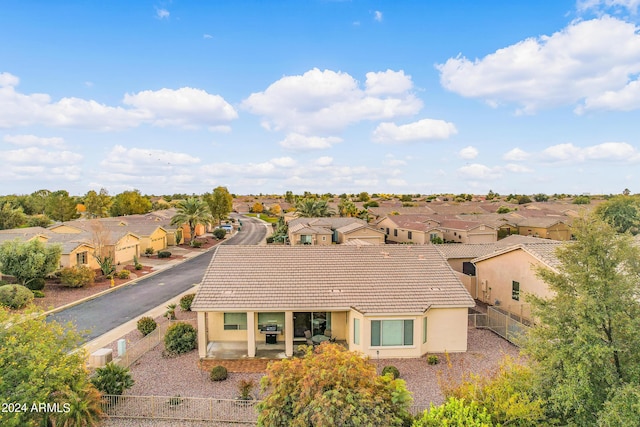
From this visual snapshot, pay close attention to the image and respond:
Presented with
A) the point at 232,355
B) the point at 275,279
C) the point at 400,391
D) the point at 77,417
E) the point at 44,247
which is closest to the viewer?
the point at 400,391

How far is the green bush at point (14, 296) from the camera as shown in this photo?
2894 cm

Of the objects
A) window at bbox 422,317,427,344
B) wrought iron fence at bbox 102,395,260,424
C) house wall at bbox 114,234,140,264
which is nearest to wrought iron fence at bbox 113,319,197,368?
wrought iron fence at bbox 102,395,260,424

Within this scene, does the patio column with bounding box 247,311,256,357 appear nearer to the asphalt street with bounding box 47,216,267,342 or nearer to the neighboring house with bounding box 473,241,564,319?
the asphalt street with bounding box 47,216,267,342

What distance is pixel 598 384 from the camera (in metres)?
11.0

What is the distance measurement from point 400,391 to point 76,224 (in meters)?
62.8

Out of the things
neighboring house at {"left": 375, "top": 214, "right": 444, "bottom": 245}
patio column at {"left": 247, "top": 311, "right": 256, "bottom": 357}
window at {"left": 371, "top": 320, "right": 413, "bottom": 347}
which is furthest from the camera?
neighboring house at {"left": 375, "top": 214, "right": 444, "bottom": 245}

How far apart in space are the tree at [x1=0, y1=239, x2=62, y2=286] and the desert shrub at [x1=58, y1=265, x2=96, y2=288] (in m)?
1.25

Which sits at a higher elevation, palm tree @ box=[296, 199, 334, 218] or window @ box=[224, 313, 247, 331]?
palm tree @ box=[296, 199, 334, 218]

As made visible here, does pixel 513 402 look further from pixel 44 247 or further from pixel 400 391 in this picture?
pixel 44 247

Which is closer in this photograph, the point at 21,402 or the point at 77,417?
the point at 21,402

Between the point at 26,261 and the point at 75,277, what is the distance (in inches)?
167

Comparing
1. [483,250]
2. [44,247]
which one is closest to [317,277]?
[483,250]

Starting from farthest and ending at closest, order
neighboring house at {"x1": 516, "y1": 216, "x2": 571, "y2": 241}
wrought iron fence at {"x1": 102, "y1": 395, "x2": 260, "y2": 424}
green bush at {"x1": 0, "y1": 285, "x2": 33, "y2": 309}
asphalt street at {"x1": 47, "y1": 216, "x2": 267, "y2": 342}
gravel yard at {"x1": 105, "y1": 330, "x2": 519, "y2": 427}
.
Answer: neighboring house at {"x1": 516, "y1": 216, "x2": 571, "y2": 241} → green bush at {"x1": 0, "y1": 285, "x2": 33, "y2": 309} → asphalt street at {"x1": 47, "y1": 216, "x2": 267, "y2": 342} → gravel yard at {"x1": 105, "y1": 330, "x2": 519, "y2": 427} → wrought iron fence at {"x1": 102, "y1": 395, "x2": 260, "y2": 424}

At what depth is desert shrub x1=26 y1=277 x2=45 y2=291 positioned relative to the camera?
1328 inches
